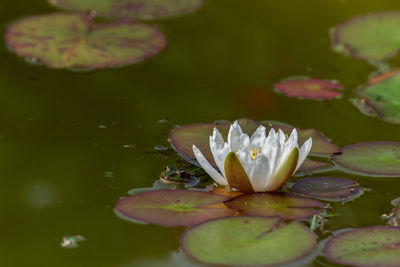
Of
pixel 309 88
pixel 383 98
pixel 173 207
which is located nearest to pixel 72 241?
pixel 173 207

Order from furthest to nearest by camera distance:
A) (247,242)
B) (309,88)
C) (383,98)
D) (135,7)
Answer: (135,7)
(309,88)
(383,98)
(247,242)

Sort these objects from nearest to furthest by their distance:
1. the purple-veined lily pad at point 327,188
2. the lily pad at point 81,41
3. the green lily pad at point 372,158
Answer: the purple-veined lily pad at point 327,188 → the green lily pad at point 372,158 → the lily pad at point 81,41

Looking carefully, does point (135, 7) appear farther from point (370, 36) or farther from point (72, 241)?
point (72, 241)

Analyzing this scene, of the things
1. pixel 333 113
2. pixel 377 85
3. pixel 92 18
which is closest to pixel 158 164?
pixel 333 113

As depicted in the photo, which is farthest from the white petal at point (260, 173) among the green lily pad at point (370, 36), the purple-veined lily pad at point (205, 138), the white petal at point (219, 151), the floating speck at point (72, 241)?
the green lily pad at point (370, 36)

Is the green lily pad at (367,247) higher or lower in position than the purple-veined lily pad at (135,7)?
lower

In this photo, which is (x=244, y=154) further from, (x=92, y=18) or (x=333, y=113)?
(x=92, y=18)

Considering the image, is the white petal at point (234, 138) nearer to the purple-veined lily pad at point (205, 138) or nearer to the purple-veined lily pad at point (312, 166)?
the purple-veined lily pad at point (205, 138)
